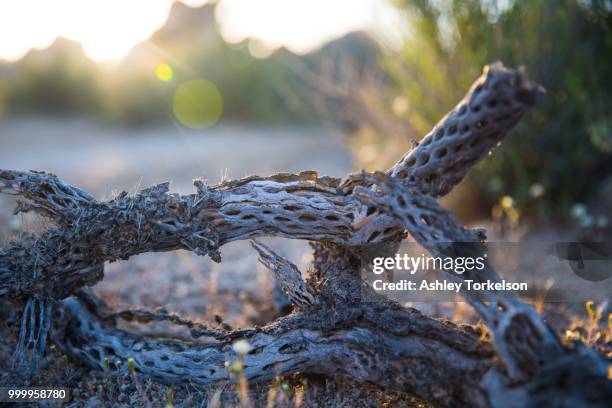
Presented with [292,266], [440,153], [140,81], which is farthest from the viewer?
[140,81]

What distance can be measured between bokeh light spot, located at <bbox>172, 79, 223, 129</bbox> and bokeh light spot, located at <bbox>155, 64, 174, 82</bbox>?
1.38 ft

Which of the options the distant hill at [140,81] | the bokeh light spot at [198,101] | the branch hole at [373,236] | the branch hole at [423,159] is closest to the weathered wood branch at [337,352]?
the branch hole at [373,236]

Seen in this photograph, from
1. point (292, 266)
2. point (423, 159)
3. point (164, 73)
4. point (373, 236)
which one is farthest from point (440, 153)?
point (164, 73)

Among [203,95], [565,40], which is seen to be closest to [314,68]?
[203,95]

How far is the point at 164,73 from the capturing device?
15.2 meters

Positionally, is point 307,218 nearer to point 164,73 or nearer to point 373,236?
point 373,236

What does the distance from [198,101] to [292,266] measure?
1381 cm

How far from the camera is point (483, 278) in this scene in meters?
1.90

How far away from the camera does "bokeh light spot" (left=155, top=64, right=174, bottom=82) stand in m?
15.1

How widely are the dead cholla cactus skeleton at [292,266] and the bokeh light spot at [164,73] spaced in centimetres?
1340

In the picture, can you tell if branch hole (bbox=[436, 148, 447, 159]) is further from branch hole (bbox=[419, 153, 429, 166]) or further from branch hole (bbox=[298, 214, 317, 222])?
branch hole (bbox=[298, 214, 317, 222])

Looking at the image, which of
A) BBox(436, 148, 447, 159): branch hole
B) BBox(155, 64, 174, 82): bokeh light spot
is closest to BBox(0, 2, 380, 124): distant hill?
BBox(155, 64, 174, 82): bokeh light spot

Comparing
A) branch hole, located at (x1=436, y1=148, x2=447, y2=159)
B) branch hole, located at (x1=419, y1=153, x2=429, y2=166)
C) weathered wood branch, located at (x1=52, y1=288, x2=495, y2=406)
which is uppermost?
branch hole, located at (x1=419, y1=153, x2=429, y2=166)

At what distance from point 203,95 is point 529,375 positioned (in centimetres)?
1434
